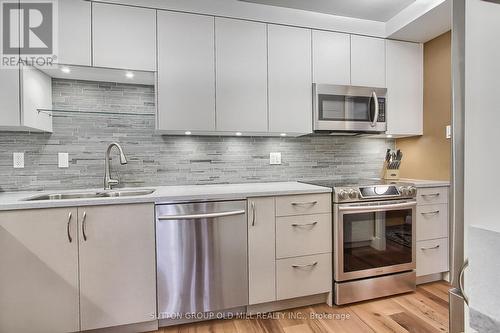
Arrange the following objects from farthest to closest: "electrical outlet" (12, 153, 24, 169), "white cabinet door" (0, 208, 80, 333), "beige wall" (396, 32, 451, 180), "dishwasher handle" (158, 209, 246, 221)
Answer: "beige wall" (396, 32, 451, 180) < "electrical outlet" (12, 153, 24, 169) < "dishwasher handle" (158, 209, 246, 221) < "white cabinet door" (0, 208, 80, 333)

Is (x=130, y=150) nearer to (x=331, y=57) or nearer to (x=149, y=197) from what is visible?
(x=149, y=197)

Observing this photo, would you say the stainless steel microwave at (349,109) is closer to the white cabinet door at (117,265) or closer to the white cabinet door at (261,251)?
the white cabinet door at (261,251)

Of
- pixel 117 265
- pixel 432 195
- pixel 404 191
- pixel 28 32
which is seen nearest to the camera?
pixel 117 265

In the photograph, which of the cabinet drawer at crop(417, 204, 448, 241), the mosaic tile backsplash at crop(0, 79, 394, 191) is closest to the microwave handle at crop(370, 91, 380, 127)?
the mosaic tile backsplash at crop(0, 79, 394, 191)

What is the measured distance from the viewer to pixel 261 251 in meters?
1.90

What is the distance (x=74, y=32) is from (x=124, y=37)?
32 centimetres

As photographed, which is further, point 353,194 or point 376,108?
point 376,108

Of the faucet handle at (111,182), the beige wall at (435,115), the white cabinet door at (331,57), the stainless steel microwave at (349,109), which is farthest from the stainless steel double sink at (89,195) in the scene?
the beige wall at (435,115)

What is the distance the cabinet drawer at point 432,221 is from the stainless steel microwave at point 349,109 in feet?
2.73

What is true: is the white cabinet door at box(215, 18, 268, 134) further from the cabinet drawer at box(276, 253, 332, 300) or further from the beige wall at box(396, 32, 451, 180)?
the beige wall at box(396, 32, 451, 180)

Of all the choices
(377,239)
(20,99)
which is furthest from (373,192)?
(20,99)

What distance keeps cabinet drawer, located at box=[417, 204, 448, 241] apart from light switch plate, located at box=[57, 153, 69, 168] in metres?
3.04

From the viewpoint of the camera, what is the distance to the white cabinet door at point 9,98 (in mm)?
1683

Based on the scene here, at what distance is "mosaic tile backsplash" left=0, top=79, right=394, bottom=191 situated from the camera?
2.03m
